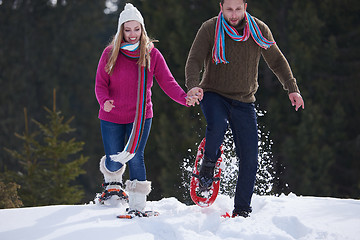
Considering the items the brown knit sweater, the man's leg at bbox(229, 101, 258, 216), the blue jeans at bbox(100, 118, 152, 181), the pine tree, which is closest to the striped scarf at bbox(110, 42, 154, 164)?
the blue jeans at bbox(100, 118, 152, 181)

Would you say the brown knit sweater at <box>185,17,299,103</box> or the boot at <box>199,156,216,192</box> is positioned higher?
the brown knit sweater at <box>185,17,299,103</box>

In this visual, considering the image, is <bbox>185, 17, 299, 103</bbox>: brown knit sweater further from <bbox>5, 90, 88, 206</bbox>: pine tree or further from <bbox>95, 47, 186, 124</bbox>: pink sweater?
<bbox>5, 90, 88, 206</bbox>: pine tree

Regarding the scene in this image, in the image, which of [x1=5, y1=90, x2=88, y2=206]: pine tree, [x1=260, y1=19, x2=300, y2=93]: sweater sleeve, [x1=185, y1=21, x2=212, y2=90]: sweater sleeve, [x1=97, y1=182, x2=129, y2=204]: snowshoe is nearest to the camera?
[x1=185, y1=21, x2=212, y2=90]: sweater sleeve

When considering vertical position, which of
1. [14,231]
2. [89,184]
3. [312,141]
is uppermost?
[14,231]

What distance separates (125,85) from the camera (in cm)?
356

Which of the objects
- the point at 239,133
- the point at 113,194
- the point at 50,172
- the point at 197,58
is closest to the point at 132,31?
the point at 197,58

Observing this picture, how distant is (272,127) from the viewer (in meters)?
9.91

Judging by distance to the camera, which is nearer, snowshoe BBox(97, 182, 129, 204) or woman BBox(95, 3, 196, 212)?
woman BBox(95, 3, 196, 212)

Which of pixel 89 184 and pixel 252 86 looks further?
pixel 89 184

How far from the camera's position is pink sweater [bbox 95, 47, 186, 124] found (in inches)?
139

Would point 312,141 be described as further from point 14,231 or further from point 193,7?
point 14,231

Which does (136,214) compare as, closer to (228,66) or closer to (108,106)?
(108,106)

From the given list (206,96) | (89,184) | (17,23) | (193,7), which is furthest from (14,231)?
(17,23)

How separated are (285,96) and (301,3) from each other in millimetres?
2059
